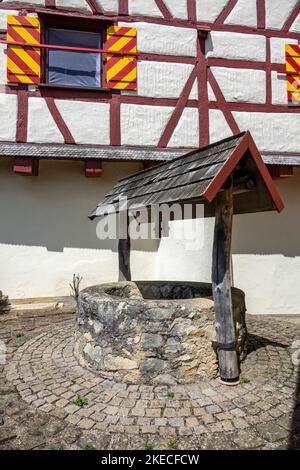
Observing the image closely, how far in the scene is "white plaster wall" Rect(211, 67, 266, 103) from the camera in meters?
6.08

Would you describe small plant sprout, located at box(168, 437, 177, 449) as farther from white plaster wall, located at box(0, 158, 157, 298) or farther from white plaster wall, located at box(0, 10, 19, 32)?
white plaster wall, located at box(0, 10, 19, 32)

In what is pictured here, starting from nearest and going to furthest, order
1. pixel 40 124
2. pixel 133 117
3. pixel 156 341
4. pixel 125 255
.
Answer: pixel 156 341 < pixel 125 255 < pixel 40 124 < pixel 133 117

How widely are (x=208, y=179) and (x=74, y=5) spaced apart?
5.27 m

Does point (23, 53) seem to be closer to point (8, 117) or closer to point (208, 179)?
point (8, 117)

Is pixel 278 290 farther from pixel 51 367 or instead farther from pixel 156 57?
pixel 156 57

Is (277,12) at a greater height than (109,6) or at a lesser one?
greater

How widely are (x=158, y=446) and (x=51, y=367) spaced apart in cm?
157

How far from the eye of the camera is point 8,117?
5.51 meters

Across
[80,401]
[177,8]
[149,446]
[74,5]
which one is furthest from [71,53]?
[149,446]

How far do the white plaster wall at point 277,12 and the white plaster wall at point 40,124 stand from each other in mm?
4594

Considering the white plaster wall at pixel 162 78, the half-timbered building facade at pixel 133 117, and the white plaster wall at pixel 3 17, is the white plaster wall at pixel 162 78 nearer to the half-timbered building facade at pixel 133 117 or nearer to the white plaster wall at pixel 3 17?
the half-timbered building facade at pixel 133 117

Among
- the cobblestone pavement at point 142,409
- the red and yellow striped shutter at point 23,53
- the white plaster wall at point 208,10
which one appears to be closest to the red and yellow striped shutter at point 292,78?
the white plaster wall at point 208,10

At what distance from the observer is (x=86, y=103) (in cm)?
571

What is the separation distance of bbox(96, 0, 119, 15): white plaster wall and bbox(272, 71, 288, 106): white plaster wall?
3233 millimetres
